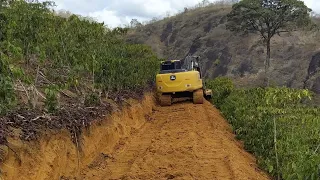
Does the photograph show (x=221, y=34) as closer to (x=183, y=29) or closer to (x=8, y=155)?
(x=183, y=29)

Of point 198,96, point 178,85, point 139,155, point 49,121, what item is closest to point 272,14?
point 198,96

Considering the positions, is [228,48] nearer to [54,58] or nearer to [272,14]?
[272,14]

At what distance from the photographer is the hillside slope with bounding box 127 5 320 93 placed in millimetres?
34188

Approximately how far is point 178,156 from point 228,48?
34.1 m

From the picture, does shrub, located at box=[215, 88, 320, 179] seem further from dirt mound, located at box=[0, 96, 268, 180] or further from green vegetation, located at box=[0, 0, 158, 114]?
green vegetation, located at box=[0, 0, 158, 114]

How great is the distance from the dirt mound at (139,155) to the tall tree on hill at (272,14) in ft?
62.3

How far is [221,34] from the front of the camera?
44.8 metres

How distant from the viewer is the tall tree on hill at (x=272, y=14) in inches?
Answer: 1180

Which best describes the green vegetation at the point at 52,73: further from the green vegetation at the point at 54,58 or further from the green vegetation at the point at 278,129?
the green vegetation at the point at 278,129

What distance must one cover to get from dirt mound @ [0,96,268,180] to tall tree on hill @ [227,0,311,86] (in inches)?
748

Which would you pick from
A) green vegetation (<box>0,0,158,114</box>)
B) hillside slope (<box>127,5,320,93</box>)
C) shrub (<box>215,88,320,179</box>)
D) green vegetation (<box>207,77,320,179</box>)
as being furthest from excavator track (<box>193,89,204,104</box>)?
hillside slope (<box>127,5,320,93</box>)

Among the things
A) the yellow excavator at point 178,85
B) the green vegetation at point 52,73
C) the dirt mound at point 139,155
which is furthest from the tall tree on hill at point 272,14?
the dirt mound at point 139,155

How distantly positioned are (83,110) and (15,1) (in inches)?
112

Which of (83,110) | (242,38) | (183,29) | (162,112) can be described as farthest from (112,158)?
(183,29)
